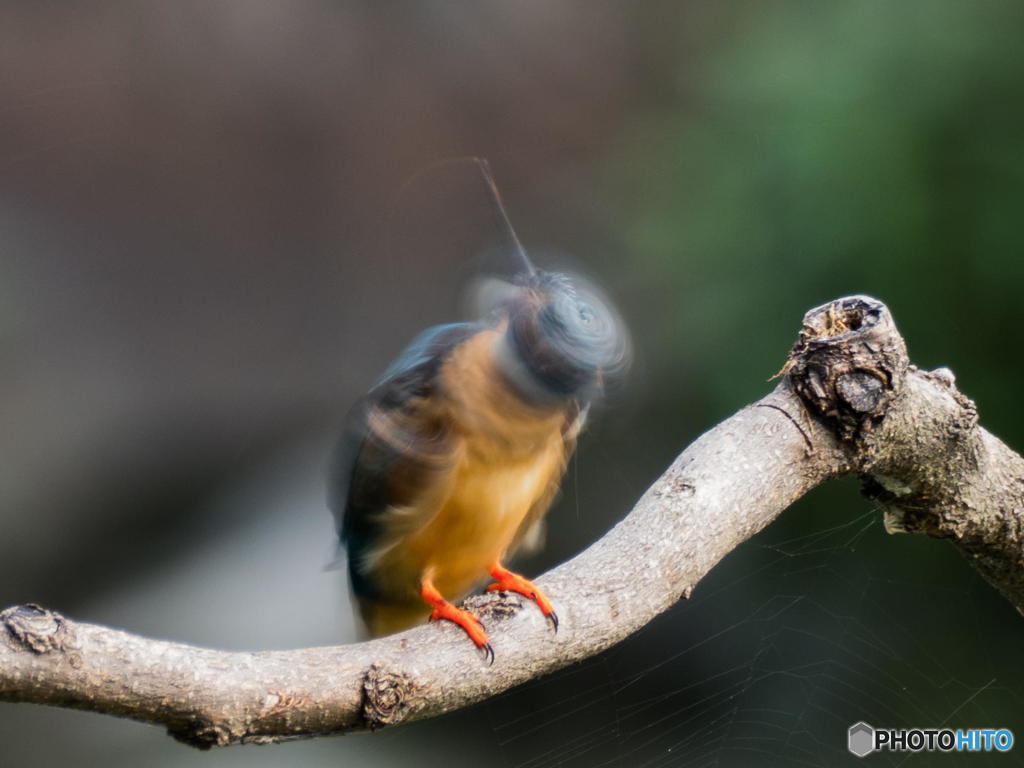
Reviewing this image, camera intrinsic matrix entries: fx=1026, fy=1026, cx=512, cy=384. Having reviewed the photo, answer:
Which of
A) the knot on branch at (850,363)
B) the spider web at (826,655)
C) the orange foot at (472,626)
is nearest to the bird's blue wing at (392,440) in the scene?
the orange foot at (472,626)

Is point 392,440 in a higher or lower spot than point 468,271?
lower

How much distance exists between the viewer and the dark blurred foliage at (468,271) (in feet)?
6.10

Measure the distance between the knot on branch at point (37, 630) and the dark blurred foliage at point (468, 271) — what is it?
1111mm

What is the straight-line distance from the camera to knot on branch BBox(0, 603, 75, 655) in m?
0.66

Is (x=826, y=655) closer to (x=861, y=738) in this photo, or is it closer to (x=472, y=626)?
(x=861, y=738)

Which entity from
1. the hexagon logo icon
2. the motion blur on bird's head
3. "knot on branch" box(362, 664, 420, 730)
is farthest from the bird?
the hexagon logo icon

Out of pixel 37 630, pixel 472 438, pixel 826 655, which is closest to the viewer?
pixel 37 630

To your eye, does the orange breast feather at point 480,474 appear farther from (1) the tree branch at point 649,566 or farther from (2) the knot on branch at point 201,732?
(2) the knot on branch at point 201,732

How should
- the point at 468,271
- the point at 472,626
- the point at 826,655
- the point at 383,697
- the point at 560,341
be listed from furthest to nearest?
the point at 826,655 < the point at 468,271 < the point at 560,341 < the point at 472,626 < the point at 383,697

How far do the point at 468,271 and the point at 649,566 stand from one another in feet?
2.82

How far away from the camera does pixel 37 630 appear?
66cm

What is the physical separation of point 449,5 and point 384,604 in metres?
1.72

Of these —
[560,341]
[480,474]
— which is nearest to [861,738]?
[480,474]

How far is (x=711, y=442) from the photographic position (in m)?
0.99
